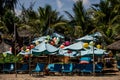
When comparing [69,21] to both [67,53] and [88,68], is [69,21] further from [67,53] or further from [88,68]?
[88,68]

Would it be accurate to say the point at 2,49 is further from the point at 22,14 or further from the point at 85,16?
the point at 22,14

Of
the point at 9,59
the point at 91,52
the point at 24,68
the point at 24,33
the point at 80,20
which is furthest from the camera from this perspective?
the point at 80,20

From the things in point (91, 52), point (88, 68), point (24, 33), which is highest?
point (24, 33)

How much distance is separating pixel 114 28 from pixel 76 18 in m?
8.37

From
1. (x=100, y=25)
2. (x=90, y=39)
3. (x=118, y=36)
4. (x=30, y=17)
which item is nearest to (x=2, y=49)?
(x=90, y=39)

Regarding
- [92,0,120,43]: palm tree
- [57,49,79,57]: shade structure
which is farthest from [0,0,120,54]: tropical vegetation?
[57,49,79,57]: shade structure

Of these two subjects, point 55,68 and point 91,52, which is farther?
point 91,52

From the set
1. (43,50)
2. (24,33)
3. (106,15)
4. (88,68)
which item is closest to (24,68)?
(43,50)

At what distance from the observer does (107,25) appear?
4122cm

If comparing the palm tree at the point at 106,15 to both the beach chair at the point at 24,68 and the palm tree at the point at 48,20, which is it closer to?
the palm tree at the point at 48,20

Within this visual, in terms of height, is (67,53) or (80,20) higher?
(80,20)

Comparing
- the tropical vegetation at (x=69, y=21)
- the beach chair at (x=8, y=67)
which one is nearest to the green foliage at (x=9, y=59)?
the beach chair at (x=8, y=67)

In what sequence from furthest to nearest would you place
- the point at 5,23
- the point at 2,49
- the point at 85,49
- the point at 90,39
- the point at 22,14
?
the point at 22,14 < the point at 5,23 < the point at 90,39 < the point at 2,49 < the point at 85,49

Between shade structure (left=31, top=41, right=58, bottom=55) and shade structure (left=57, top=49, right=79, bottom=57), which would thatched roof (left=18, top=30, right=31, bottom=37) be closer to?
shade structure (left=57, top=49, right=79, bottom=57)
